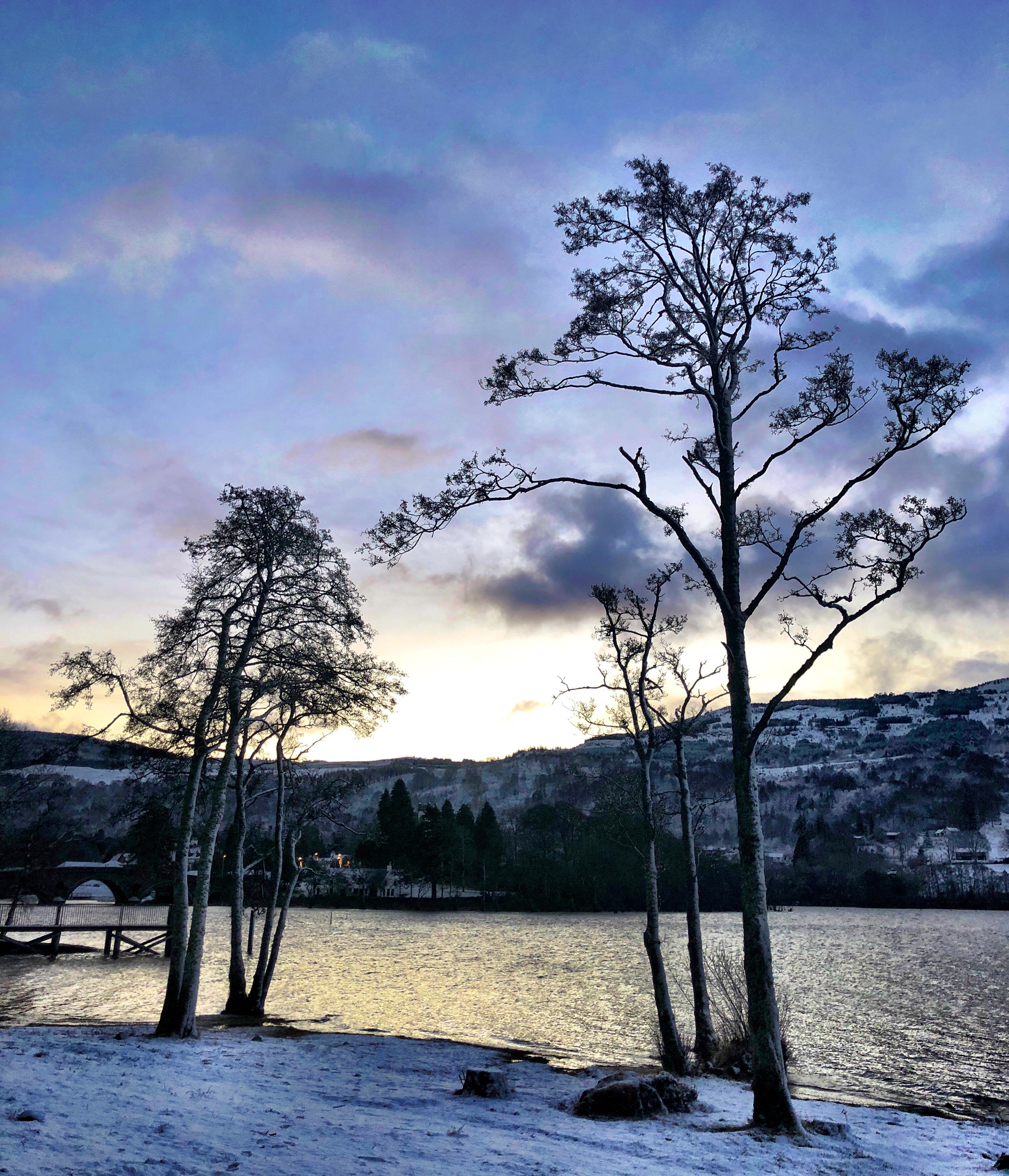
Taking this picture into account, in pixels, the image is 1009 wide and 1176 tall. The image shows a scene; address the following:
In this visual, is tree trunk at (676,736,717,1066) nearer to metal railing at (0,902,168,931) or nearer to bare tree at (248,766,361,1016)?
bare tree at (248,766,361,1016)

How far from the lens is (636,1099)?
11.8m

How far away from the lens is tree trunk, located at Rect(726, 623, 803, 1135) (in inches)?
410

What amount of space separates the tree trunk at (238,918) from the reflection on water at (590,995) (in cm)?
229

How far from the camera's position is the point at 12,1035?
16.3m

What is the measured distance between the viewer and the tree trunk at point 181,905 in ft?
54.1

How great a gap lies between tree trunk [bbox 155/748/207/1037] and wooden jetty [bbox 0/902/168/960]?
2991 cm

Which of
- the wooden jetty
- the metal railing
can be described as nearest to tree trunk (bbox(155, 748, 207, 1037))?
the wooden jetty

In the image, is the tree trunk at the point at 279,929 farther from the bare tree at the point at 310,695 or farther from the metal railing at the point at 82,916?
the metal railing at the point at 82,916

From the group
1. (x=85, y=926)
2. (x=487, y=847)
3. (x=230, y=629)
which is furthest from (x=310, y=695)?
(x=487, y=847)

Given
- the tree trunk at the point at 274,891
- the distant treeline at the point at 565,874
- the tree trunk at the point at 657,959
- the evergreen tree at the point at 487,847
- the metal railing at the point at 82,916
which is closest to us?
the tree trunk at the point at 657,959

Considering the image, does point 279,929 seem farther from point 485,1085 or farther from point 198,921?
point 485,1085

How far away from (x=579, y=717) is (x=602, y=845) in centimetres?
8880

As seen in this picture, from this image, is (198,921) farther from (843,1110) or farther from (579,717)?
(843,1110)

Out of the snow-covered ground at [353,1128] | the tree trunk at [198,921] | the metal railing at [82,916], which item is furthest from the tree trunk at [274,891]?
the metal railing at [82,916]
